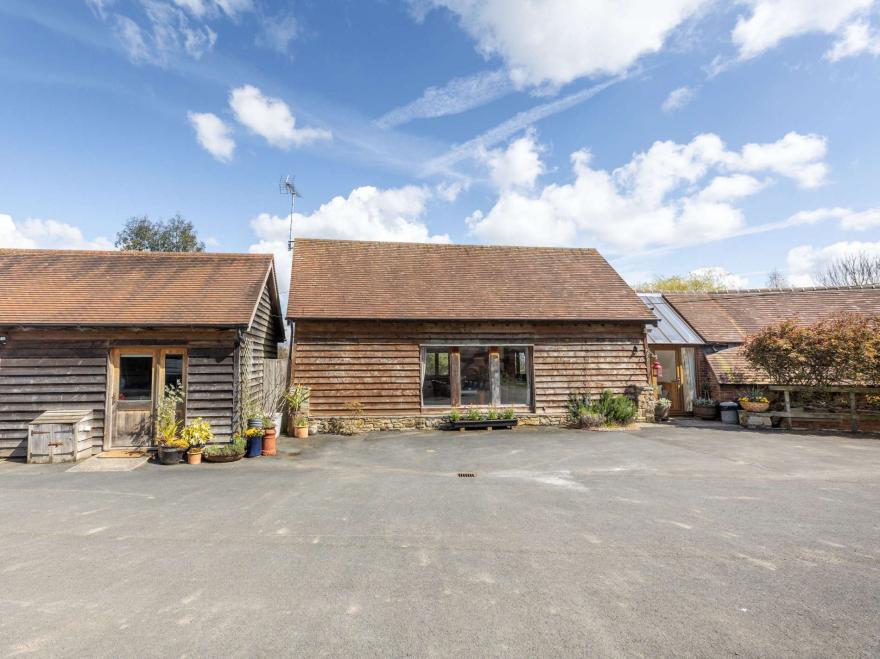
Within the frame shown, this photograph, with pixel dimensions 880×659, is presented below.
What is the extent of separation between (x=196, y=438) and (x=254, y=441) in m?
1.12

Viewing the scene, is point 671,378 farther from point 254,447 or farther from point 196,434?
point 196,434

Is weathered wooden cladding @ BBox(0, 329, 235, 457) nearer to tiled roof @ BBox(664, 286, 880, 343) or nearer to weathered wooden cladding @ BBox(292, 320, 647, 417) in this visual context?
weathered wooden cladding @ BBox(292, 320, 647, 417)

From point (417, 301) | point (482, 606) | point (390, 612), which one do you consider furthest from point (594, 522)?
point (417, 301)

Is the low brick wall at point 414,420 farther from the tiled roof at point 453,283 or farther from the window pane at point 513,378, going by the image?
the tiled roof at point 453,283

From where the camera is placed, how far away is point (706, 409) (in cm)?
1456

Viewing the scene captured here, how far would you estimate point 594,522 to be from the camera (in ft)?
17.6

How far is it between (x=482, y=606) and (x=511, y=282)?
12453mm

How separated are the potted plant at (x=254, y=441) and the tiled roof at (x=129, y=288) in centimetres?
235

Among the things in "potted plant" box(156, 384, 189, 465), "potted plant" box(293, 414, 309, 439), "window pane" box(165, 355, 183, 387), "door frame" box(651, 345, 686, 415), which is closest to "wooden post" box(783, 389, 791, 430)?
"door frame" box(651, 345, 686, 415)

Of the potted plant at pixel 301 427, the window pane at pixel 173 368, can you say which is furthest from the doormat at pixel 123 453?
the potted plant at pixel 301 427

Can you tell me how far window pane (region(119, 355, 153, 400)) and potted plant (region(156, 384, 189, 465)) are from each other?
48cm

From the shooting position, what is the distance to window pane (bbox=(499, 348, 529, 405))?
44.3ft

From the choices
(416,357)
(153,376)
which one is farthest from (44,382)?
(416,357)

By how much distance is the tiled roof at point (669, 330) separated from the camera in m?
15.5
